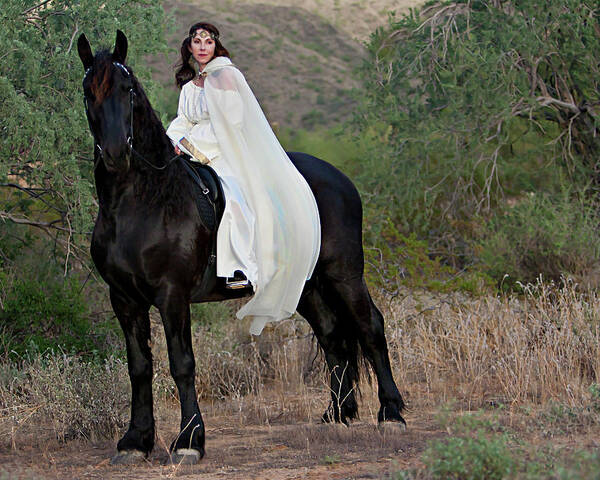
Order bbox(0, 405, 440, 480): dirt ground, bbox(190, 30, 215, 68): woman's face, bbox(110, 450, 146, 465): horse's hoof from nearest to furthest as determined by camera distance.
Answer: bbox(0, 405, 440, 480): dirt ground → bbox(110, 450, 146, 465): horse's hoof → bbox(190, 30, 215, 68): woman's face

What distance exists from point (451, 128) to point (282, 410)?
20.4ft

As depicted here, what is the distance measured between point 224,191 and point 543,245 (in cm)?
606

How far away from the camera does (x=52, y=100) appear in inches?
299

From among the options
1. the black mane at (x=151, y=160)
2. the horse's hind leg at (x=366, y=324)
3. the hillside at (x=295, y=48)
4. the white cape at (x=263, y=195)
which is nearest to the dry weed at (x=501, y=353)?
the horse's hind leg at (x=366, y=324)

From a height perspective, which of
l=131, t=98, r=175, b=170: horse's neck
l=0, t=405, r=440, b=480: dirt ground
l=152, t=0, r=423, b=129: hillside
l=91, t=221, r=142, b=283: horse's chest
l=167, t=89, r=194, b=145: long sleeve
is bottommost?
l=0, t=405, r=440, b=480: dirt ground

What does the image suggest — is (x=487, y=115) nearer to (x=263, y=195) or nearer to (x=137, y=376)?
(x=263, y=195)

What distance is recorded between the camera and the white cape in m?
5.39

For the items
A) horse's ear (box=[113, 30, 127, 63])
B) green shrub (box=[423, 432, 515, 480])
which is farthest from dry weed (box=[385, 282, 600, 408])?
horse's ear (box=[113, 30, 127, 63])

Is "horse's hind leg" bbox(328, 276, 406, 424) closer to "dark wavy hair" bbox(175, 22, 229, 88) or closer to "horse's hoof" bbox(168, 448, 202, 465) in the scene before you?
"horse's hoof" bbox(168, 448, 202, 465)

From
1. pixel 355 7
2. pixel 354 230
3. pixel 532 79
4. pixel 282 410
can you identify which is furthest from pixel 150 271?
pixel 355 7

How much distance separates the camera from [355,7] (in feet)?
196

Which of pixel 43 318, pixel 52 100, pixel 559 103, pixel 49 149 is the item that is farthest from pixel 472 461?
pixel 559 103

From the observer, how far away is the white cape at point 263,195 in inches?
212

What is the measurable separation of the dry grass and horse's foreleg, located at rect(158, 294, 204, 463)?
1183 millimetres
